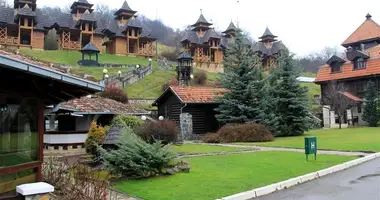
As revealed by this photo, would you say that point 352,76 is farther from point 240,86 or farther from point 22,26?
point 22,26

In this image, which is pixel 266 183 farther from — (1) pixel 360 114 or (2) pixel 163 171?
(1) pixel 360 114

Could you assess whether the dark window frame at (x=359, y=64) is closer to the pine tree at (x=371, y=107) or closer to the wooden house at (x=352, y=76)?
the wooden house at (x=352, y=76)

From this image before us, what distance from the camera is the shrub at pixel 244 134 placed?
24.4 m

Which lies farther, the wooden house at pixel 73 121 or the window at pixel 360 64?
the window at pixel 360 64

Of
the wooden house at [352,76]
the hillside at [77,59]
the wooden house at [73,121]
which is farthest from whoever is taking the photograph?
the hillside at [77,59]

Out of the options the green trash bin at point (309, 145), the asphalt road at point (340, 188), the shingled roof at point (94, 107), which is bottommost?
the asphalt road at point (340, 188)

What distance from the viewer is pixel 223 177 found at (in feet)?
35.0

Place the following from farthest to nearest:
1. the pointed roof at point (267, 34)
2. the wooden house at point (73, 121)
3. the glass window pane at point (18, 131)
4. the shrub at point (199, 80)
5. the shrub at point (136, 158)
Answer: the pointed roof at point (267, 34) < the shrub at point (199, 80) < the wooden house at point (73, 121) < the shrub at point (136, 158) < the glass window pane at point (18, 131)

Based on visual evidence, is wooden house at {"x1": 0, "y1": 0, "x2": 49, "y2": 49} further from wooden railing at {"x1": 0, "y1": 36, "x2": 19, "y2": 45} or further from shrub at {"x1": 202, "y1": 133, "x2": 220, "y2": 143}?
shrub at {"x1": 202, "y1": 133, "x2": 220, "y2": 143}

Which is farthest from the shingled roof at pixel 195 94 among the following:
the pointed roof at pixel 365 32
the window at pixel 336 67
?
the pointed roof at pixel 365 32

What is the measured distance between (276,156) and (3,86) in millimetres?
11737

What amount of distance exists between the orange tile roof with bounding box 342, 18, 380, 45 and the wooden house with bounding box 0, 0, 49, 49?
155 feet

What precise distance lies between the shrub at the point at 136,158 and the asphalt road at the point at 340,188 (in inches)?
137

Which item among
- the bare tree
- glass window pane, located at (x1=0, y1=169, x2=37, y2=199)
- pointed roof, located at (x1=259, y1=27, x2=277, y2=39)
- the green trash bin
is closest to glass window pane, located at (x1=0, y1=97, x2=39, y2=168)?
glass window pane, located at (x1=0, y1=169, x2=37, y2=199)
